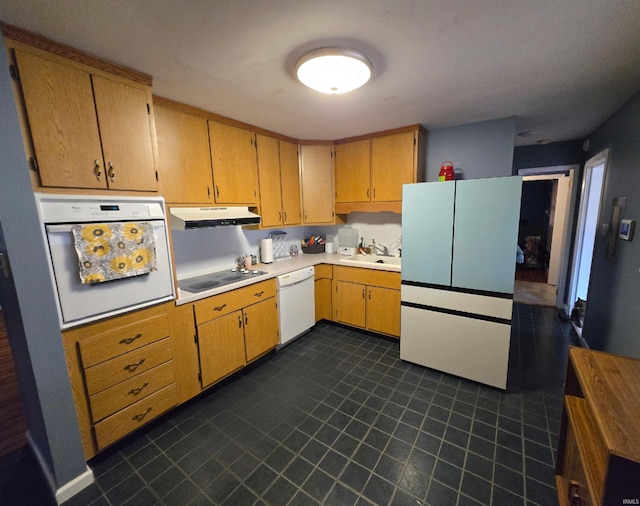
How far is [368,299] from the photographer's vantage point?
3119 mm

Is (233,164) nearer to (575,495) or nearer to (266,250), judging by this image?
(266,250)

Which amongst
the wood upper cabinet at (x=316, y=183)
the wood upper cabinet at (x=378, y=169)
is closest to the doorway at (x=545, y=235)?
the wood upper cabinet at (x=378, y=169)

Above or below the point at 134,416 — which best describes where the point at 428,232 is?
above

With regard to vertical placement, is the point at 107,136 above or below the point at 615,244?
above

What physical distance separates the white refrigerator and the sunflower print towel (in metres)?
2.10

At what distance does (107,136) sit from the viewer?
157cm

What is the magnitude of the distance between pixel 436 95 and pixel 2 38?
8.24 feet

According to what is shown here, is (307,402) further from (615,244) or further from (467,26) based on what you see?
(615,244)

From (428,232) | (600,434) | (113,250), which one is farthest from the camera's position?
(428,232)

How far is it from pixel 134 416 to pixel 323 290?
2184mm

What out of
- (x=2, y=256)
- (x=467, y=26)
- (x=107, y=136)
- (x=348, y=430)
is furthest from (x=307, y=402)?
(x=467, y=26)

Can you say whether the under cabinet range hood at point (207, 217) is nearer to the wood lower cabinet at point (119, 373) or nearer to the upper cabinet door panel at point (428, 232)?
the wood lower cabinet at point (119, 373)

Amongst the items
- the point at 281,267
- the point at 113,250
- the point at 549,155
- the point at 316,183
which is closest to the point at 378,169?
the point at 316,183

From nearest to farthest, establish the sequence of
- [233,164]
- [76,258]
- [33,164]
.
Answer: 1. [33,164]
2. [76,258]
3. [233,164]
